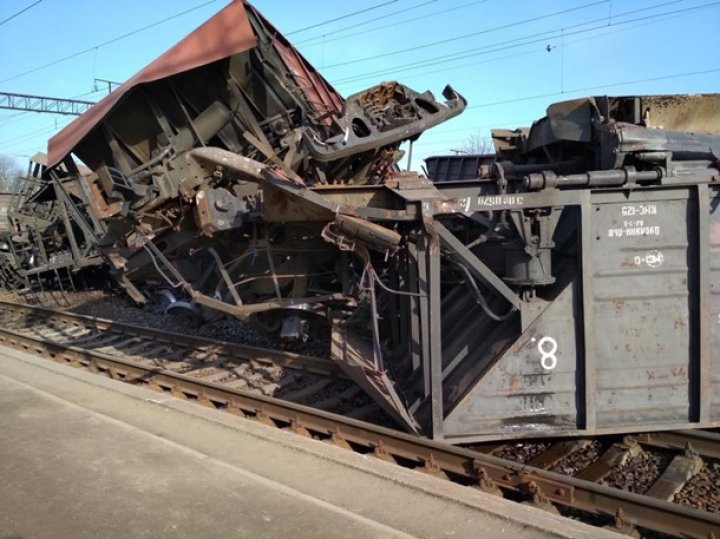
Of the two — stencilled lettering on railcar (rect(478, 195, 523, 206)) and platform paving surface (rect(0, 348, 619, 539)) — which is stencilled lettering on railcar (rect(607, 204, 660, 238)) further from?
platform paving surface (rect(0, 348, 619, 539))

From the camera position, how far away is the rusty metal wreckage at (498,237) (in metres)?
4.66

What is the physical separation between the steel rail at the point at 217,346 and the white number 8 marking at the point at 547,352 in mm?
2906

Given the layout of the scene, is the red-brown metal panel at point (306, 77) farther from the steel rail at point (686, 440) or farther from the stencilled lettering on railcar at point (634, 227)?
the steel rail at point (686, 440)

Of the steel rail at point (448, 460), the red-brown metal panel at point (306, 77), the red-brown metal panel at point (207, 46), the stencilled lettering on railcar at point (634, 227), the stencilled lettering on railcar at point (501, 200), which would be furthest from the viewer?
the red-brown metal panel at point (306, 77)

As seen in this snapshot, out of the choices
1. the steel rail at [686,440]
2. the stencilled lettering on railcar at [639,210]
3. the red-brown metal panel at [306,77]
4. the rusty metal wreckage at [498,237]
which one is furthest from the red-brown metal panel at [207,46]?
the steel rail at [686,440]

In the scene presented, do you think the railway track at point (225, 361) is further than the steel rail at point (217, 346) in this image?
No

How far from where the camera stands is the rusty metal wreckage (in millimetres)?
4656

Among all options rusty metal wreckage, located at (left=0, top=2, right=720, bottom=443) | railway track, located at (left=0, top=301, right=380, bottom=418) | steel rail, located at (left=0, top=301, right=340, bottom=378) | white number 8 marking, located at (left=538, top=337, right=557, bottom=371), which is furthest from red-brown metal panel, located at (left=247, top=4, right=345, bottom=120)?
white number 8 marking, located at (left=538, top=337, right=557, bottom=371)

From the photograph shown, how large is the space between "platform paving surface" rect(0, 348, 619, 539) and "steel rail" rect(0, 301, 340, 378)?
1856 millimetres

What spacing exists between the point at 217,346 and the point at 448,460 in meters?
5.12

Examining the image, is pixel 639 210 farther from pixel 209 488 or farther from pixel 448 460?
pixel 209 488

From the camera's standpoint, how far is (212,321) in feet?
35.9

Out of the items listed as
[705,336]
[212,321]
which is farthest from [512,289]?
[212,321]

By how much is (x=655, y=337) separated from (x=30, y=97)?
41.6 m
